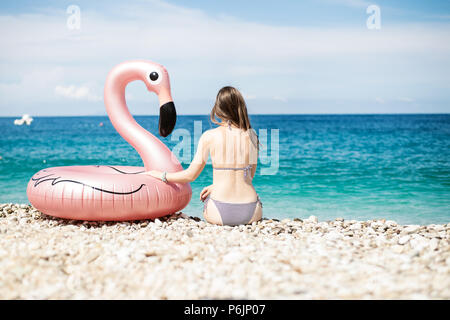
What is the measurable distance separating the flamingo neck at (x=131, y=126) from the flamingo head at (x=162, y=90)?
52 millimetres

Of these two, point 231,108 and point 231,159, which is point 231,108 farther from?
point 231,159

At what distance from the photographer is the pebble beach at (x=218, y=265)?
9.00 ft

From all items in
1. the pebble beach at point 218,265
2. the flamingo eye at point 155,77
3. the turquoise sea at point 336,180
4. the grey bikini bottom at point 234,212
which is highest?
the flamingo eye at point 155,77

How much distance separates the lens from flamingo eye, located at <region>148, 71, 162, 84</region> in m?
4.84

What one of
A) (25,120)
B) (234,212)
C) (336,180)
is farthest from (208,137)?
(25,120)

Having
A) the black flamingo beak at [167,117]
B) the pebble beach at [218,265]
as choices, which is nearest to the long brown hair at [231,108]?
the black flamingo beak at [167,117]

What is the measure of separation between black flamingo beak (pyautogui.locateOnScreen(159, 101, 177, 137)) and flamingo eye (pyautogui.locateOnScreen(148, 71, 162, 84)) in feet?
0.95

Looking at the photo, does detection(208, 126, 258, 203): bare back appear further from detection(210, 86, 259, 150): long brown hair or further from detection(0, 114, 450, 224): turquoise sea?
detection(0, 114, 450, 224): turquoise sea

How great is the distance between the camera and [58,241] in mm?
3709

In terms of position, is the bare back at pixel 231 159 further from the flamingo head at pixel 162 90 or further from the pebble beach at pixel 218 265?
the flamingo head at pixel 162 90

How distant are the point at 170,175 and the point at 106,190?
68 centimetres

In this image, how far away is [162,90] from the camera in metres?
4.83

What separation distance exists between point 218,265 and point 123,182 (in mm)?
1796
